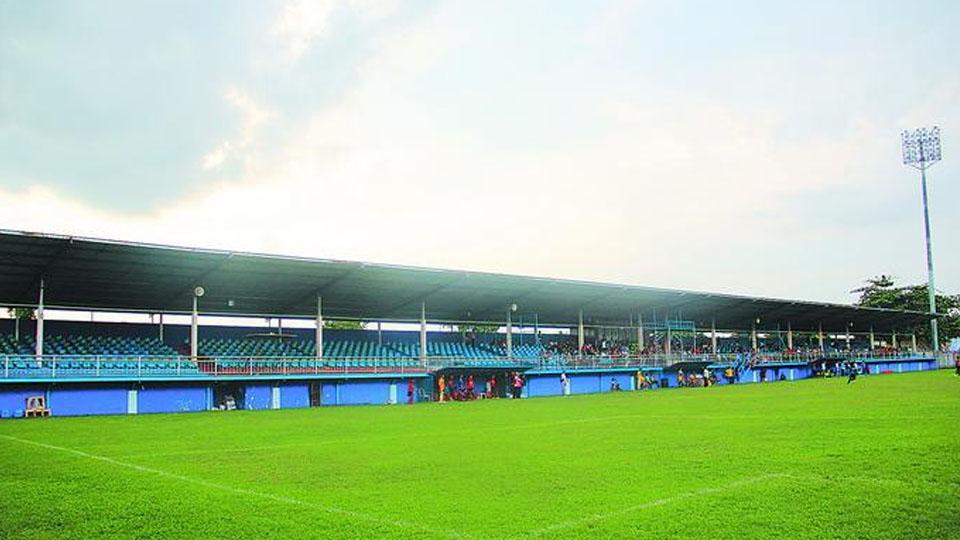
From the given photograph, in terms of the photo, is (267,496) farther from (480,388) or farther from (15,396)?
(480,388)

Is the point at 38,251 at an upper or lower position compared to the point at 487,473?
upper

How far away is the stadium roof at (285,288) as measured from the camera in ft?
109

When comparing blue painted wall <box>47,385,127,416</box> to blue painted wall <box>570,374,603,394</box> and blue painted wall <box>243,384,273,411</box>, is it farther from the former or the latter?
blue painted wall <box>570,374,603,394</box>

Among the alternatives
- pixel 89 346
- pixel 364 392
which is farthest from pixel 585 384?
pixel 89 346

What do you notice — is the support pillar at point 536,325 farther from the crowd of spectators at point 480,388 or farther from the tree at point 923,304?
the tree at point 923,304

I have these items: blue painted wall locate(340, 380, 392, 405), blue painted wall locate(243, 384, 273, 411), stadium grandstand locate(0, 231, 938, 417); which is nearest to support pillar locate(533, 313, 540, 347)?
stadium grandstand locate(0, 231, 938, 417)

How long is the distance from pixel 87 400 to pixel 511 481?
27.4 metres

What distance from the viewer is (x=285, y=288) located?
41531 mm

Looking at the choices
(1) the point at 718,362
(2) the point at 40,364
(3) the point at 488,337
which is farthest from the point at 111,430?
→ (1) the point at 718,362

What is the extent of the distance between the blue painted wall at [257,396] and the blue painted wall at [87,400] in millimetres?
5728

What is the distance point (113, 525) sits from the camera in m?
8.52

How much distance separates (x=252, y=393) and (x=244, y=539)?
3120 centimetres

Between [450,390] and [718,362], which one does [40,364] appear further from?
[718,362]

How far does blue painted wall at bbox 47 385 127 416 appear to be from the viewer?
31.7m
